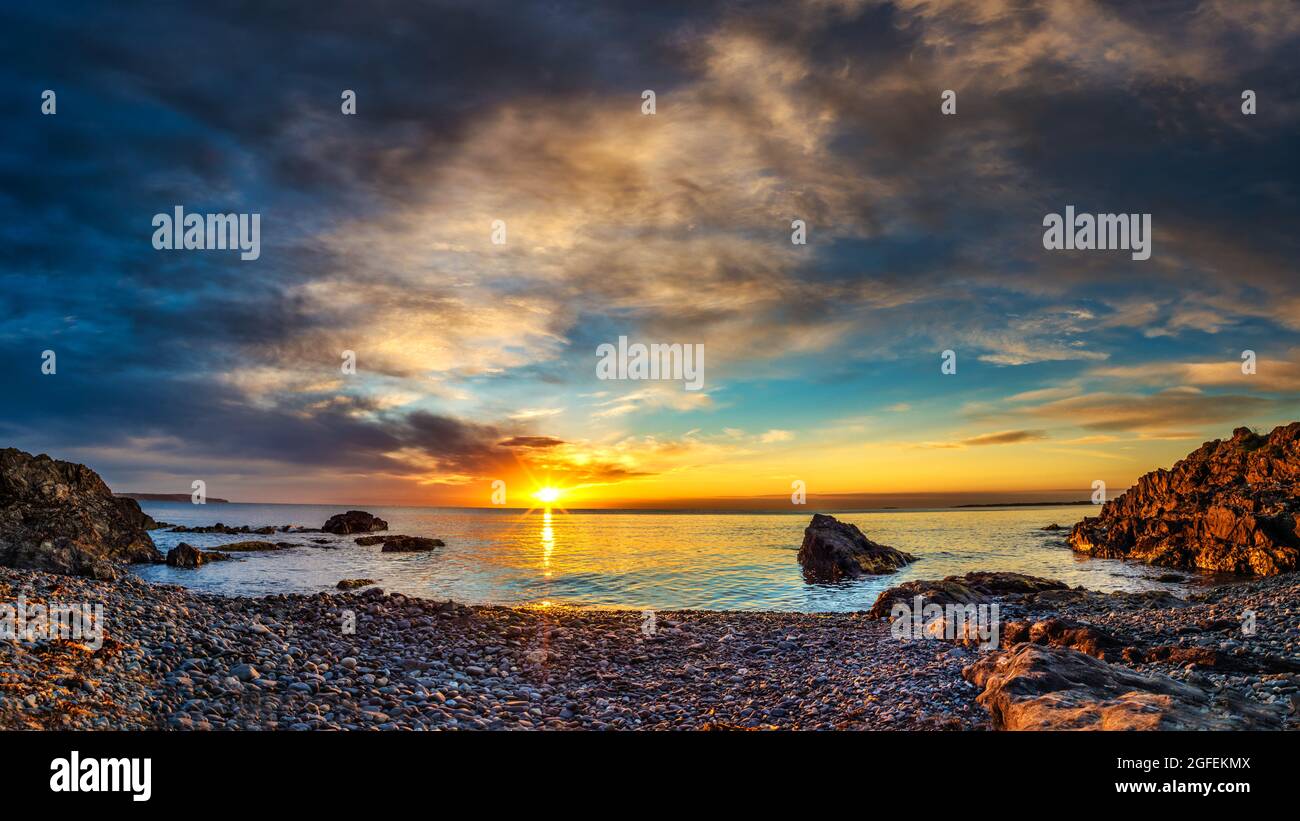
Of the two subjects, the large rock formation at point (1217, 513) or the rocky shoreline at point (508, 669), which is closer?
the rocky shoreline at point (508, 669)

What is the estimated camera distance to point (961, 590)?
1084 inches

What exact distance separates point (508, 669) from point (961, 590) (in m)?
21.5

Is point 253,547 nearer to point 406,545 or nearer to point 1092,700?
point 406,545

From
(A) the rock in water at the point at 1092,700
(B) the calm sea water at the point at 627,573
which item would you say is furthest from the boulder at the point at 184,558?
(A) the rock in water at the point at 1092,700

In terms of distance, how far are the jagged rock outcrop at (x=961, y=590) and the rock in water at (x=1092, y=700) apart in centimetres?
1370

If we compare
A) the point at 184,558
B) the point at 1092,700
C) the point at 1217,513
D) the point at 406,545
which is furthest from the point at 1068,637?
the point at 406,545

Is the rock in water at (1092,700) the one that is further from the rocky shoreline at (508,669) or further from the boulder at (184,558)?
the boulder at (184,558)

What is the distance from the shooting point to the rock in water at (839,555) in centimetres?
4078

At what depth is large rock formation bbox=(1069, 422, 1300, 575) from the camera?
138 feet

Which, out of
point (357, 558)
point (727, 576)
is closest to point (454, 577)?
point (727, 576)

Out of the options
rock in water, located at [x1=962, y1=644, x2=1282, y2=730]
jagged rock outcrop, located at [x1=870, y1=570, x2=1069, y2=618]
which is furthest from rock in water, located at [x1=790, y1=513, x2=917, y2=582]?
rock in water, located at [x1=962, y1=644, x2=1282, y2=730]

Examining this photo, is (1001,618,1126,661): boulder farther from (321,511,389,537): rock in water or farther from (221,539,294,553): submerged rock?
(321,511,389,537): rock in water

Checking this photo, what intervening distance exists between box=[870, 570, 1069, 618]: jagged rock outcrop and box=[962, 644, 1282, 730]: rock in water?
1370cm

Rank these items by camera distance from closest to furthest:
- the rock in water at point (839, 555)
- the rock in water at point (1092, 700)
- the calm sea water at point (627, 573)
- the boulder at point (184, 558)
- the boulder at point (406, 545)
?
the rock in water at point (1092, 700)
the calm sea water at point (627, 573)
the rock in water at point (839, 555)
the boulder at point (184, 558)
the boulder at point (406, 545)
